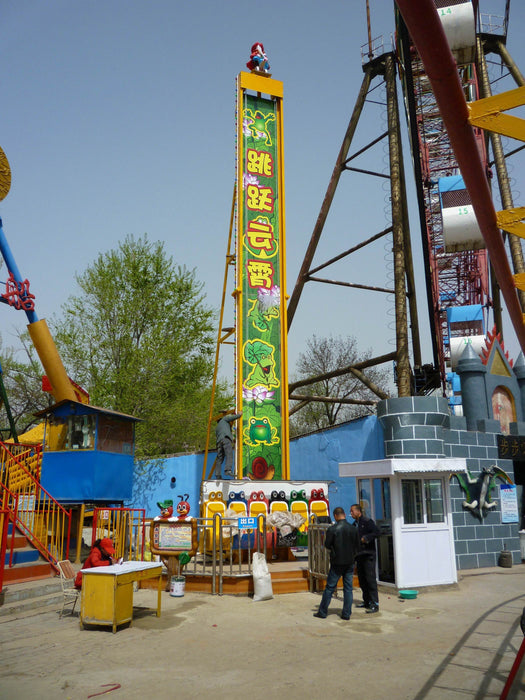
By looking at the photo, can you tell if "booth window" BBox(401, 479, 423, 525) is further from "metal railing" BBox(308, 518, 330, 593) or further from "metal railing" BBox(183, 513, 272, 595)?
"metal railing" BBox(183, 513, 272, 595)

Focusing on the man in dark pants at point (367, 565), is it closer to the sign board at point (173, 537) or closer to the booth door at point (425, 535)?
the booth door at point (425, 535)

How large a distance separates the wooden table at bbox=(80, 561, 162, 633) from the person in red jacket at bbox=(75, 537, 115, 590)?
2.22ft

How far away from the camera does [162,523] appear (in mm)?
12203

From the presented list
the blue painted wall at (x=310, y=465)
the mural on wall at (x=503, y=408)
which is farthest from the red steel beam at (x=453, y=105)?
the blue painted wall at (x=310, y=465)

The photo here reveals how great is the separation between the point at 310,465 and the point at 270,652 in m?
13.9

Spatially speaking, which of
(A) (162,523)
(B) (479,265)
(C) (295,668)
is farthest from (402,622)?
(B) (479,265)

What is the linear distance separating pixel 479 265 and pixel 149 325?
16.4 meters

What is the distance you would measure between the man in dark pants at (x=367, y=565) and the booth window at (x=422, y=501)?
215 centimetres

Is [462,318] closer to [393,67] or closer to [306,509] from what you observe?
[393,67]

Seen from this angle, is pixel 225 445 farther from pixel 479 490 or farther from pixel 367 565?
pixel 367 565

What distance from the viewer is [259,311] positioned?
1797 centimetres

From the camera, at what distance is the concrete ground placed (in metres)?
6.08

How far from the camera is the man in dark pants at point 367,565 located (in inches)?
395

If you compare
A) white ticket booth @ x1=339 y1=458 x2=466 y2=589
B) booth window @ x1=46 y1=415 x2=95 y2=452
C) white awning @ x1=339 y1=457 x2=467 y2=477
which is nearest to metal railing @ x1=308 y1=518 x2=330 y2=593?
white ticket booth @ x1=339 y1=458 x2=466 y2=589
